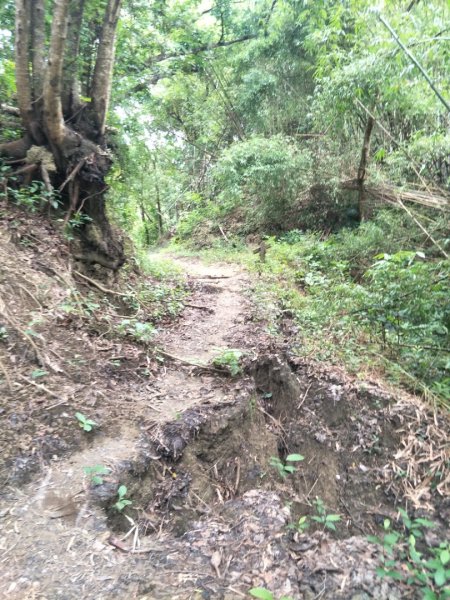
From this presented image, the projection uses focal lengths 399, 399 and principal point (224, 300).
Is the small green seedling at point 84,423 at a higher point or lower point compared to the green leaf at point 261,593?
lower

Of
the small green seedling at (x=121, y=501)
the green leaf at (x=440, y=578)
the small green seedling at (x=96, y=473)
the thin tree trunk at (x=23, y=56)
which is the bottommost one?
the small green seedling at (x=121, y=501)

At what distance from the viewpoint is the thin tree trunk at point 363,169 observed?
27.4 feet

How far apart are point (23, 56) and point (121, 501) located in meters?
4.70

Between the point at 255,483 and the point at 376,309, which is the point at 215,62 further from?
the point at 255,483

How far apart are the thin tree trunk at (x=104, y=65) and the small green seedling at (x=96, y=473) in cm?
446

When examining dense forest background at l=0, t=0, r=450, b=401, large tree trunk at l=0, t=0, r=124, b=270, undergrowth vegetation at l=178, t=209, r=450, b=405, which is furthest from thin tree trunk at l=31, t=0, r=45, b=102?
undergrowth vegetation at l=178, t=209, r=450, b=405

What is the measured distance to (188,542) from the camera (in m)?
2.42

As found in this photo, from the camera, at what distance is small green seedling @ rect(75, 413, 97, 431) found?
2994 millimetres

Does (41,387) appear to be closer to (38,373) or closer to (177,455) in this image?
(38,373)

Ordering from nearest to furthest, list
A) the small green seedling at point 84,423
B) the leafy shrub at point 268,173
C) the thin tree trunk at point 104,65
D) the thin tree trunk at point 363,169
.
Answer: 1. the small green seedling at point 84,423
2. the thin tree trunk at point 104,65
3. the thin tree trunk at point 363,169
4. the leafy shrub at point 268,173

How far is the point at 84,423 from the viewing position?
3.03m

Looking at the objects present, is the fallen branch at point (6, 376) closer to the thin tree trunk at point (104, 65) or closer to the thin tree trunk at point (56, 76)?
the thin tree trunk at point (56, 76)

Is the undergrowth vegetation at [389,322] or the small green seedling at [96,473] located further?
the undergrowth vegetation at [389,322]

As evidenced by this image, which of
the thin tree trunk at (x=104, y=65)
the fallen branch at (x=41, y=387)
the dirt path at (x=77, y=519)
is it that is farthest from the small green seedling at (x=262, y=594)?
the thin tree trunk at (x=104, y=65)
